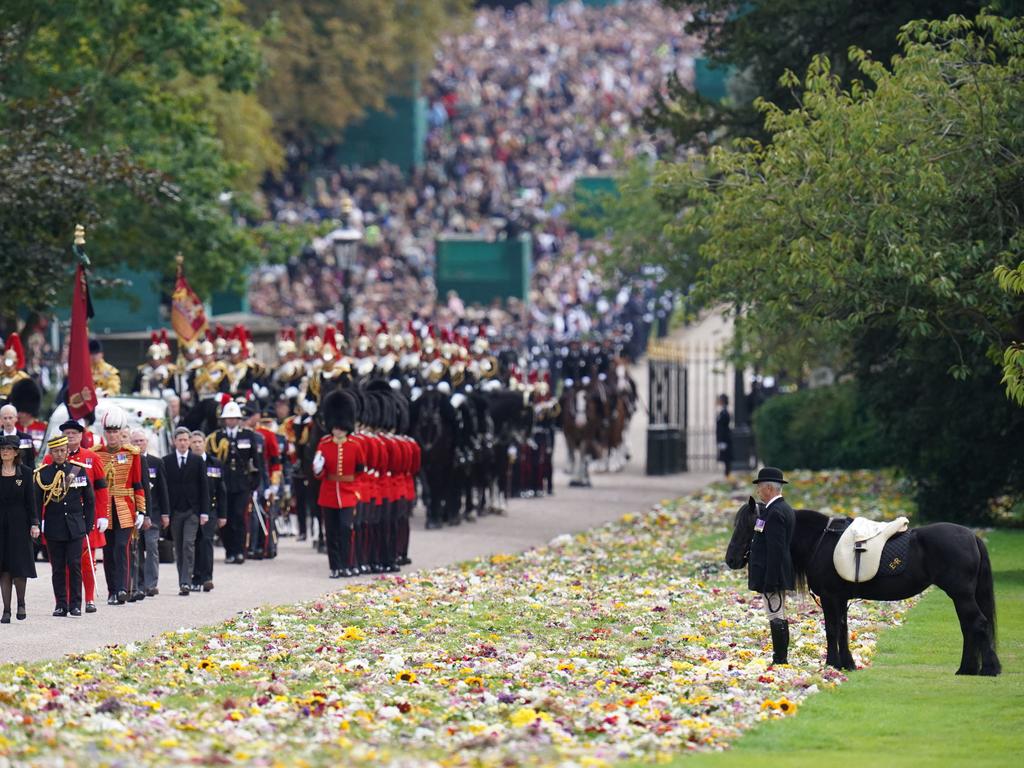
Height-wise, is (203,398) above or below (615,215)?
below

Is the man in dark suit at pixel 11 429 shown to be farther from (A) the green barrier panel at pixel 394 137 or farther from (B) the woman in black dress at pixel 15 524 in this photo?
(A) the green barrier panel at pixel 394 137

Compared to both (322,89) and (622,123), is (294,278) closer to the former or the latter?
(322,89)

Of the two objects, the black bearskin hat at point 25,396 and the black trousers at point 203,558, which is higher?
the black bearskin hat at point 25,396

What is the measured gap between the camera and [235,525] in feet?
76.6

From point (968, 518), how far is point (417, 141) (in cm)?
4719

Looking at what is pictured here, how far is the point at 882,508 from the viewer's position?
99.5ft

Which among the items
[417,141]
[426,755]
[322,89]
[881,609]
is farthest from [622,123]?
[426,755]

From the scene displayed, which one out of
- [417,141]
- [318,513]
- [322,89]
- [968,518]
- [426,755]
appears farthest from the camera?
[417,141]

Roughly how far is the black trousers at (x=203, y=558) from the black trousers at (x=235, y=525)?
2285mm

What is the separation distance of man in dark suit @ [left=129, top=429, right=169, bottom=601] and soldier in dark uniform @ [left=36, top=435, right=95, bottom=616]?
4.08ft

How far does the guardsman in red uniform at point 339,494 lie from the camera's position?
2236 cm

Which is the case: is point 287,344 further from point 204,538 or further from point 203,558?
point 203,558

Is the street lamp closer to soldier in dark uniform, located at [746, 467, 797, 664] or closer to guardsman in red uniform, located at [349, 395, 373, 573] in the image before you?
guardsman in red uniform, located at [349, 395, 373, 573]

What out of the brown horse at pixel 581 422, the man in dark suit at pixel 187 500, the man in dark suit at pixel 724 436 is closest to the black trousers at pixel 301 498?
the man in dark suit at pixel 187 500
